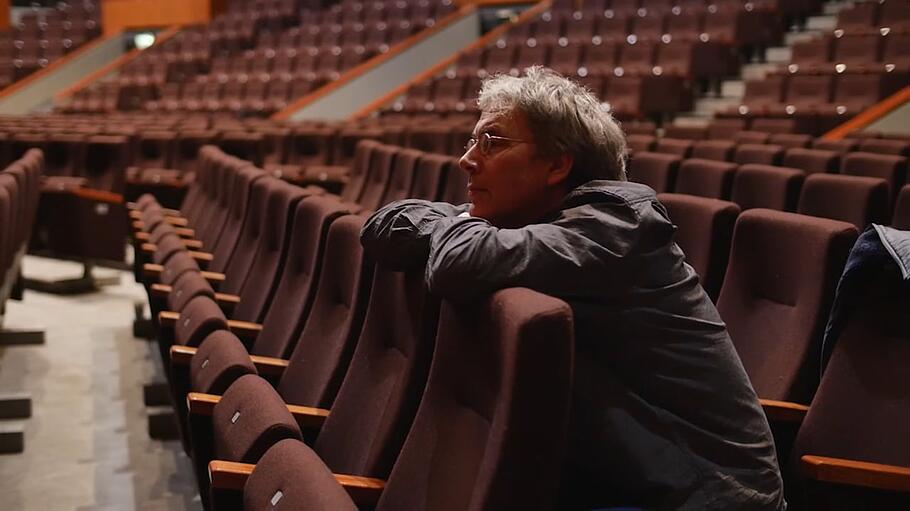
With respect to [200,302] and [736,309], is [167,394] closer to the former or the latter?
[200,302]

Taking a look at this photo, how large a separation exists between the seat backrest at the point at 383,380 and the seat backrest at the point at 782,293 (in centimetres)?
17

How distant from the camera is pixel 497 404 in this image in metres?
0.25

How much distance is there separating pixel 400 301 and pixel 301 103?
89.2 inches

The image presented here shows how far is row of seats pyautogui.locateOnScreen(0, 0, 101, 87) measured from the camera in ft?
11.5

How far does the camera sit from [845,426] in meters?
0.40

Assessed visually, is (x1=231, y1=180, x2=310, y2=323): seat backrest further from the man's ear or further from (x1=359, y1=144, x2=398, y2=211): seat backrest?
(x1=359, y1=144, x2=398, y2=211): seat backrest

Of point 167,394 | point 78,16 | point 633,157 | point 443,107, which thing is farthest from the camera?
point 78,16

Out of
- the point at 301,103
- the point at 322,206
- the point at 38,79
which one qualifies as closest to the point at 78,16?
the point at 38,79

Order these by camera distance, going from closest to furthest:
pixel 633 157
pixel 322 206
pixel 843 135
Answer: pixel 322 206
pixel 633 157
pixel 843 135

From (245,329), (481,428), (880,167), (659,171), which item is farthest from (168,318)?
(880,167)

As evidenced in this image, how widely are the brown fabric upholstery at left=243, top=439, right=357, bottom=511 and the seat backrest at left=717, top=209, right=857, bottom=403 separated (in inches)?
8.6

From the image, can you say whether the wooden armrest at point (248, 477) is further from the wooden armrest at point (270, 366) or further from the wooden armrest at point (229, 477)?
the wooden armrest at point (270, 366)

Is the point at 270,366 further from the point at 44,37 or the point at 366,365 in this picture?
the point at 44,37

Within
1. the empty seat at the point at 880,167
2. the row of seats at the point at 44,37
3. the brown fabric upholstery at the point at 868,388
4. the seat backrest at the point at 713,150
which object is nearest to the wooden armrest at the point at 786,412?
the brown fabric upholstery at the point at 868,388
